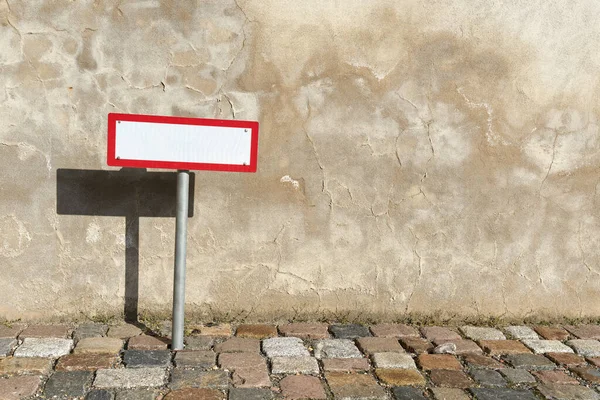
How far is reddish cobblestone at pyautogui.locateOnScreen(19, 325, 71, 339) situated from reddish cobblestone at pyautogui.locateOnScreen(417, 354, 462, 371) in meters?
1.90

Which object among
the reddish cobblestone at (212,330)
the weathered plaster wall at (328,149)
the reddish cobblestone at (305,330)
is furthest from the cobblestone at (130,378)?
the reddish cobblestone at (305,330)

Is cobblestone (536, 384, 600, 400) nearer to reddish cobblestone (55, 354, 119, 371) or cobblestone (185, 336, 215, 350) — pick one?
cobblestone (185, 336, 215, 350)

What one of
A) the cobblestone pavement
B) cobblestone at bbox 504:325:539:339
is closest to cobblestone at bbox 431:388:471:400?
the cobblestone pavement

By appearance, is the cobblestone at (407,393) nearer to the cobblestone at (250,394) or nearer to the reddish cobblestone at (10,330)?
the cobblestone at (250,394)

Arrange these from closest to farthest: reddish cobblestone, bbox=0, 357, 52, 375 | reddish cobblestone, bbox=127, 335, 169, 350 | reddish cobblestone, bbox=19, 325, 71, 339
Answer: reddish cobblestone, bbox=0, 357, 52, 375 < reddish cobblestone, bbox=127, 335, 169, 350 < reddish cobblestone, bbox=19, 325, 71, 339

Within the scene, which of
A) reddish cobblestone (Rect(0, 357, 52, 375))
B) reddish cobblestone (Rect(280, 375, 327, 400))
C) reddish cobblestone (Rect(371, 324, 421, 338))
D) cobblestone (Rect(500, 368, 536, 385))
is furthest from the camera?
reddish cobblestone (Rect(371, 324, 421, 338))

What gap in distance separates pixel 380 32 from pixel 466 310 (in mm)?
1741

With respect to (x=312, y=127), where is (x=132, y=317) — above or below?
below

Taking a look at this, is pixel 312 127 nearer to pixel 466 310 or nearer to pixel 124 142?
pixel 124 142

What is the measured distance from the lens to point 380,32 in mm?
3812

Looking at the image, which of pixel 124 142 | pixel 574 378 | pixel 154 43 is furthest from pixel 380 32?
pixel 574 378

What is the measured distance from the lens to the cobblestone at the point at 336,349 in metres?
3.51

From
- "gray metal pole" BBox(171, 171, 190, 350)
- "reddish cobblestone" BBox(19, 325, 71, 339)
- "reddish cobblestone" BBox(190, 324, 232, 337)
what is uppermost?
"gray metal pole" BBox(171, 171, 190, 350)

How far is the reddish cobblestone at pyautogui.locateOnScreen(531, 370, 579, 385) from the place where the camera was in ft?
10.8
